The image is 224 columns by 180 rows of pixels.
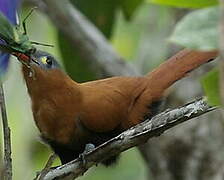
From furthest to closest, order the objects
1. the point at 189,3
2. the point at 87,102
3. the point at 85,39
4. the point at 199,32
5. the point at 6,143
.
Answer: the point at 85,39, the point at 87,102, the point at 6,143, the point at 189,3, the point at 199,32

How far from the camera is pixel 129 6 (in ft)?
9.07

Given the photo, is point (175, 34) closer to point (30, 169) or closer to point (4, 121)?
point (4, 121)

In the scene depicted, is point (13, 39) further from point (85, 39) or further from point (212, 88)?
point (85, 39)

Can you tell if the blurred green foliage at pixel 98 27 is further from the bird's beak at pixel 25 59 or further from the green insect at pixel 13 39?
the green insect at pixel 13 39

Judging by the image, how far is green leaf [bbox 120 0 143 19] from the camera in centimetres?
275

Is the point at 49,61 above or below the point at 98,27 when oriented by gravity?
above

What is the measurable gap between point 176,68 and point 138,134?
573mm

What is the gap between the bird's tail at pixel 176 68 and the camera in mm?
1809

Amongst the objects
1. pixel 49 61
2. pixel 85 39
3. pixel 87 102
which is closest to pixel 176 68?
pixel 87 102

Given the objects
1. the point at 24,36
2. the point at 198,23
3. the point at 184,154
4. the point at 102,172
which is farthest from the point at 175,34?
the point at 102,172

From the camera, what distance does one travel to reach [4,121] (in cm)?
127

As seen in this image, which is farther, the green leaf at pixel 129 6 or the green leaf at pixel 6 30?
the green leaf at pixel 129 6

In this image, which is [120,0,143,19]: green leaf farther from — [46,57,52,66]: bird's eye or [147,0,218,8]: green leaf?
[147,0,218,8]: green leaf

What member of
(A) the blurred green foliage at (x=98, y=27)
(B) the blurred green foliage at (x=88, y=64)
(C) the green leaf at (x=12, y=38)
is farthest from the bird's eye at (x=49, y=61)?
(A) the blurred green foliage at (x=98, y=27)
